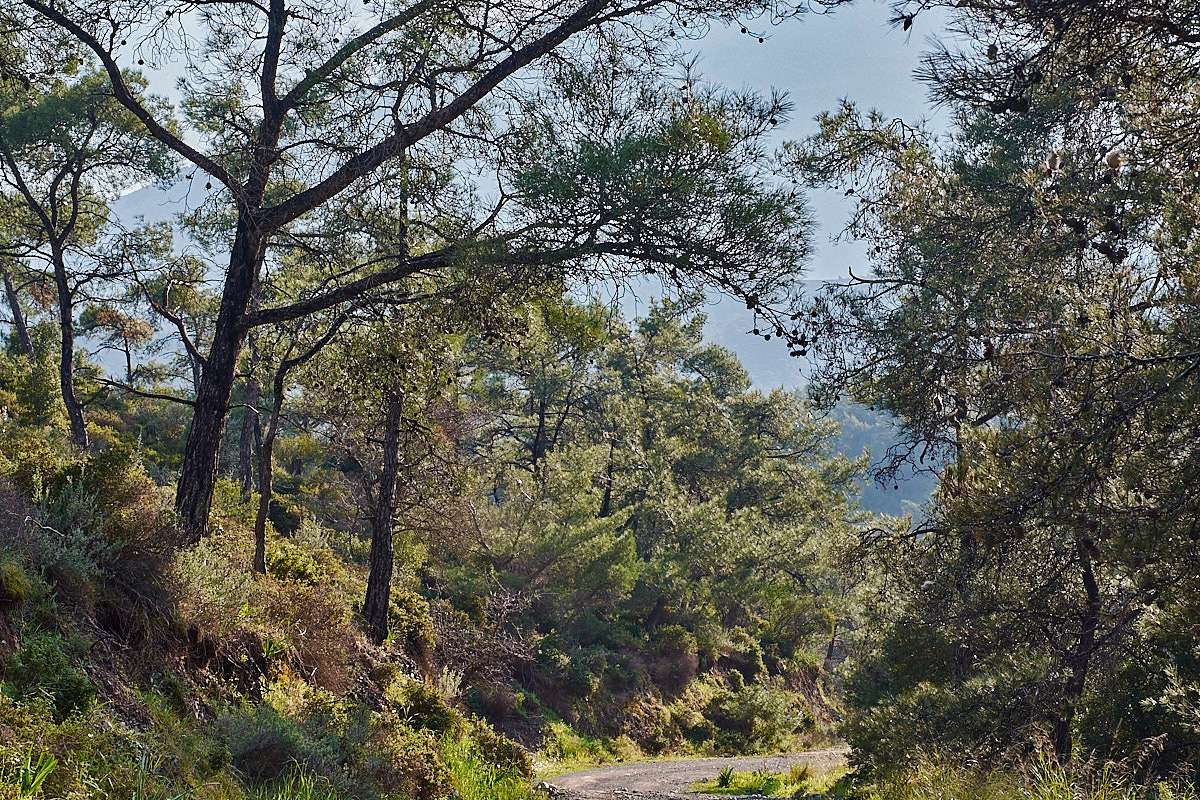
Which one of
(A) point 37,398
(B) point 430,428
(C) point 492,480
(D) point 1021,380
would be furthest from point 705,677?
(D) point 1021,380

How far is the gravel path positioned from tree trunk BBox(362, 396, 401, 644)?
11.3 feet

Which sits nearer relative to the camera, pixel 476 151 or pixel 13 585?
pixel 13 585

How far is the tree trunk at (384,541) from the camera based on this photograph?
13625mm

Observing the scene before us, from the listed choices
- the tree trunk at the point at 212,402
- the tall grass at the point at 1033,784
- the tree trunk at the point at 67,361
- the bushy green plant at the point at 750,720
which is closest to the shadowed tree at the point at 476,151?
the tree trunk at the point at 212,402

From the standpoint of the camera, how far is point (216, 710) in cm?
673

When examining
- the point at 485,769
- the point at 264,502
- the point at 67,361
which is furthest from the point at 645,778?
the point at 67,361

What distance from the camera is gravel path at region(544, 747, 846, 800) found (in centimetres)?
1318

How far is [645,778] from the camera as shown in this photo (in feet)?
57.1

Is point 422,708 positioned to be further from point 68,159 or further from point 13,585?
point 68,159

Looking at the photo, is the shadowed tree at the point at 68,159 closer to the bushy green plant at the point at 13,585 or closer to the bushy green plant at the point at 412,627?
the bushy green plant at the point at 412,627

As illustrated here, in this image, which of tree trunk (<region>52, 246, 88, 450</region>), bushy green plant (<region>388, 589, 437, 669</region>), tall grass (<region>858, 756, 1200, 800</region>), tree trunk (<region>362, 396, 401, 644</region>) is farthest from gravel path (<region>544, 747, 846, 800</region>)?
tree trunk (<region>52, 246, 88, 450</region>)

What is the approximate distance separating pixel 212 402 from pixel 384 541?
582 cm

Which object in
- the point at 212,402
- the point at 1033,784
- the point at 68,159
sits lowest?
the point at 1033,784

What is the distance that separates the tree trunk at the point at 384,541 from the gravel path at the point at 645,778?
3.45m
